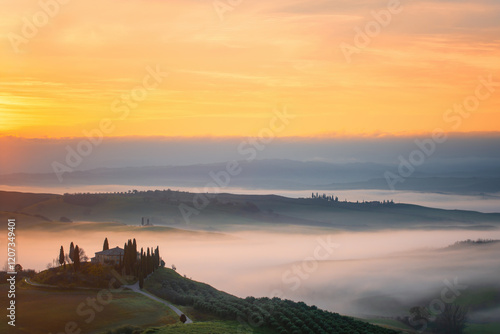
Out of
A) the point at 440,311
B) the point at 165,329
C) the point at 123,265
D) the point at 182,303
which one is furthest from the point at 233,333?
the point at 440,311

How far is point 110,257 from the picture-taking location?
11612cm

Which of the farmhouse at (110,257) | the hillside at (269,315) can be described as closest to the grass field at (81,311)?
the hillside at (269,315)

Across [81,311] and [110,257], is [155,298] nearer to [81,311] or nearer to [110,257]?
[81,311]

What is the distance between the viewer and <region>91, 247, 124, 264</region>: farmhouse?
11556cm

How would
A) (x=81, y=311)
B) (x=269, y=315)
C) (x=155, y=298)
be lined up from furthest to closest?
(x=155, y=298), (x=81, y=311), (x=269, y=315)

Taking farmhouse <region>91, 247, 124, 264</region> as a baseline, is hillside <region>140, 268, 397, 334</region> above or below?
below

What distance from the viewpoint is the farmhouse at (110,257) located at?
116m

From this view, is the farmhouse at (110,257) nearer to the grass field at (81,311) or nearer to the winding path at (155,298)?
the winding path at (155,298)

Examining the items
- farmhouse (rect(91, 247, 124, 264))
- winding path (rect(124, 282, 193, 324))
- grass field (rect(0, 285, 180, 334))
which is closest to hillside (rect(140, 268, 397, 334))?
winding path (rect(124, 282, 193, 324))

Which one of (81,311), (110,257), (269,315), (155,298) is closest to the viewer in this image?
(269,315)

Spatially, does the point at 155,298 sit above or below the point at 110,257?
below

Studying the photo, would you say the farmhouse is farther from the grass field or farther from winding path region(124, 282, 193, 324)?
the grass field

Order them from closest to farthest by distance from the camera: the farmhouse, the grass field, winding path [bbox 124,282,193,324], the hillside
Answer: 1. the grass field
2. the hillside
3. winding path [bbox 124,282,193,324]
4. the farmhouse

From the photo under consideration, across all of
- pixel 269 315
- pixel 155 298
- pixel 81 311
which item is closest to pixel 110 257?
A: pixel 155 298
